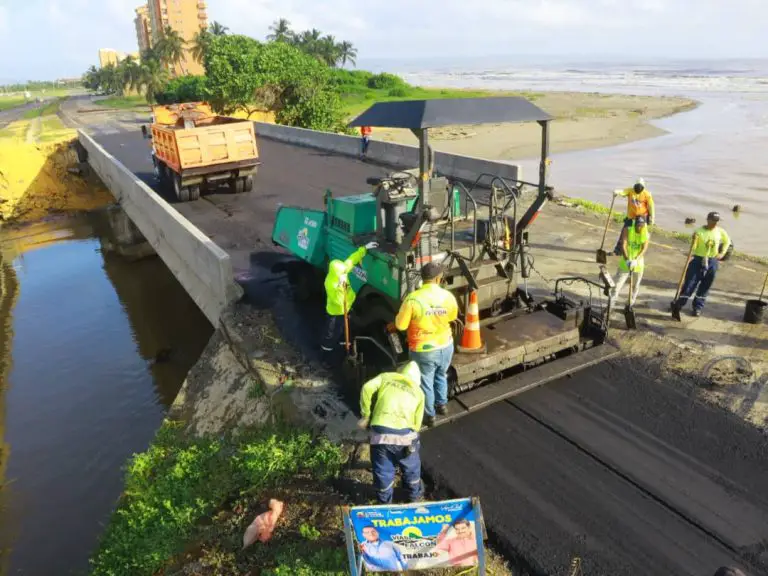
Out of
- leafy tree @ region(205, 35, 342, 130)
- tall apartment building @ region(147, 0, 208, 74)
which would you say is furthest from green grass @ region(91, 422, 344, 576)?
tall apartment building @ region(147, 0, 208, 74)

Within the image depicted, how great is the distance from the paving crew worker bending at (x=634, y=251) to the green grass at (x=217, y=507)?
520 cm

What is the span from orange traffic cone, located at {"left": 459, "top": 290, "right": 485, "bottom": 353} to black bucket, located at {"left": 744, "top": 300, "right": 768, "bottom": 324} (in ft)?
14.9

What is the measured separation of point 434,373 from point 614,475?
198 cm

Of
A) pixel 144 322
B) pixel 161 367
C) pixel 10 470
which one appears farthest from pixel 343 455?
pixel 144 322

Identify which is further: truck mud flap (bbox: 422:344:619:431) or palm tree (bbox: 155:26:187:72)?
palm tree (bbox: 155:26:187:72)

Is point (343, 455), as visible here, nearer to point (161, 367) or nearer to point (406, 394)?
point (406, 394)

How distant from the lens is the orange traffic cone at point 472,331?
660 centimetres

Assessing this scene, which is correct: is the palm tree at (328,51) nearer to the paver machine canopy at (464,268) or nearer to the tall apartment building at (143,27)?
the tall apartment building at (143,27)

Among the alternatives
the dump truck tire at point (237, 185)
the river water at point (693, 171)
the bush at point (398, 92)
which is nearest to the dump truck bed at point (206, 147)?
the dump truck tire at point (237, 185)

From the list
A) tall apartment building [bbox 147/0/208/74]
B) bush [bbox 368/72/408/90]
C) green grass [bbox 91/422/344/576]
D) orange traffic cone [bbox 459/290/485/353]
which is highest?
tall apartment building [bbox 147/0/208/74]

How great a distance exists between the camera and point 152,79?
72625mm

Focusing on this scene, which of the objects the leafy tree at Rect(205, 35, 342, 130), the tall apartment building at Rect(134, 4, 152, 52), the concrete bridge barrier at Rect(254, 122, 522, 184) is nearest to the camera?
the concrete bridge barrier at Rect(254, 122, 522, 184)

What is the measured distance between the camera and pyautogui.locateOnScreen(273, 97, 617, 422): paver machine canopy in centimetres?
636

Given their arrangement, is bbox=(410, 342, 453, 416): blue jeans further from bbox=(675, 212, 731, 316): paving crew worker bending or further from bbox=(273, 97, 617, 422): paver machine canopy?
bbox=(675, 212, 731, 316): paving crew worker bending
